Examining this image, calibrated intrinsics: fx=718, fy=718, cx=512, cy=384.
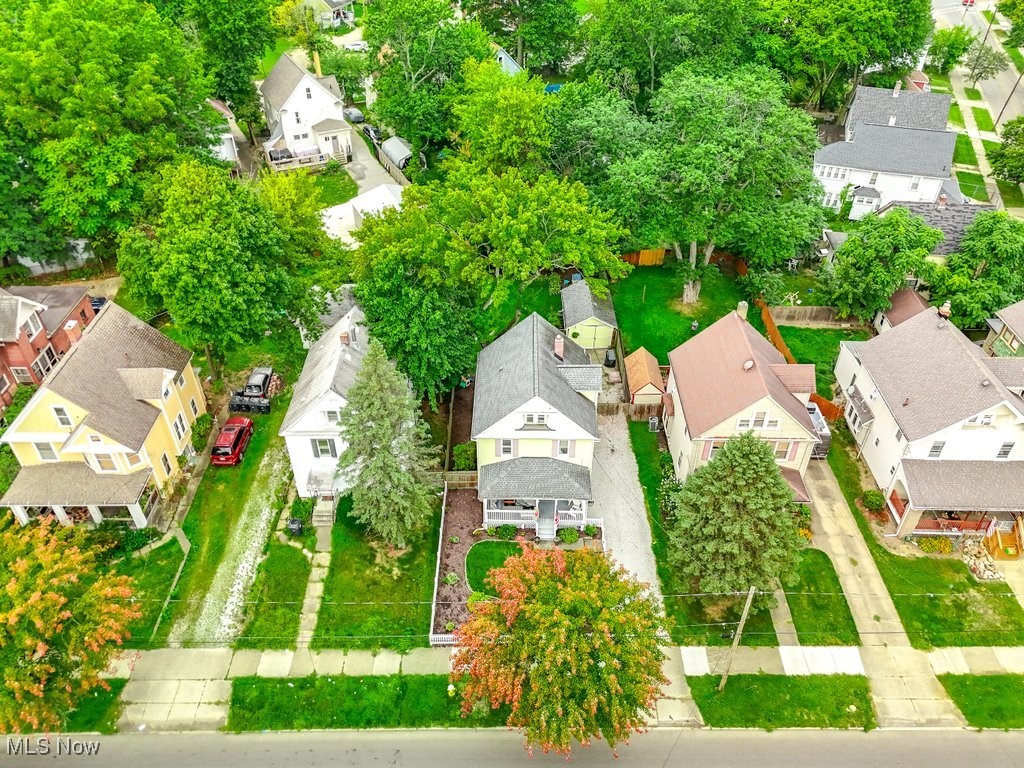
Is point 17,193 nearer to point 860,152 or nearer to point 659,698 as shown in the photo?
point 659,698

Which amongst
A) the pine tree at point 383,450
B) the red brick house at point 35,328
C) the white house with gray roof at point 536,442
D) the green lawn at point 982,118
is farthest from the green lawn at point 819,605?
the green lawn at point 982,118

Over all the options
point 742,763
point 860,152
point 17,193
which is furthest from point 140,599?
point 860,152

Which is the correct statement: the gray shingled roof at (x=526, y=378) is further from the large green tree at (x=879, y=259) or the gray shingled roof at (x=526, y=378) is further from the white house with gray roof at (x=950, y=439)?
the large green tree at (x=879, y=259)

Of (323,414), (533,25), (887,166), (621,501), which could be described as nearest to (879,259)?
(887,166)

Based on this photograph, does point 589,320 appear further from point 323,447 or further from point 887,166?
point 887,166

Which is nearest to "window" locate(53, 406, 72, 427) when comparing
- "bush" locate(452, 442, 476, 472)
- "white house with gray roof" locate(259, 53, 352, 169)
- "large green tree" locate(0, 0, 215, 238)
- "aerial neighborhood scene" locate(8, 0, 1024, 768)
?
"aerial neighborhood scene" locate(8, 0, 1024, 768)
